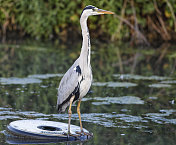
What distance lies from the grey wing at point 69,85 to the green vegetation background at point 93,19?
35.5 ft

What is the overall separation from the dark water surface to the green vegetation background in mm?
2077

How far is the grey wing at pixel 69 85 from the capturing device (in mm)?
6150

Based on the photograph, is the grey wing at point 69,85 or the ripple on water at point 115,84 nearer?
the grey wing at point 69,85

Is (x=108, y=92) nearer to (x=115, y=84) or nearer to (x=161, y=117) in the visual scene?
(x=115, y=84)

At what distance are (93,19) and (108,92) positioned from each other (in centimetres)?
968

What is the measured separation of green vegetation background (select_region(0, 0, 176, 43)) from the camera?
58.7ft

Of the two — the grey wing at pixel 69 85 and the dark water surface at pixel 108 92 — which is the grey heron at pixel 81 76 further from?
the dark water surface at pixel 108 92

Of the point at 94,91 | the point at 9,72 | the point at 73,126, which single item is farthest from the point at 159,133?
the point at 9,72

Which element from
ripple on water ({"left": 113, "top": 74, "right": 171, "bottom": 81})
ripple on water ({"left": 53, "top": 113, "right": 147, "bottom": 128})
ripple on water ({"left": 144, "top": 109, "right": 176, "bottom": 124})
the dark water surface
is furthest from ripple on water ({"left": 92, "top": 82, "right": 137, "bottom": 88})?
ripple on water ({"left": 53, "top": 113, "right": 147, "bottom": 128})

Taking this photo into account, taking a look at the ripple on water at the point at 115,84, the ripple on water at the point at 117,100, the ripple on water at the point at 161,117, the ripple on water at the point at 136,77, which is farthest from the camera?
the ripple on water at the point at 136,77

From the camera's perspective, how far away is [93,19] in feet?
61.6

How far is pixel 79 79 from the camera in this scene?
6145mm

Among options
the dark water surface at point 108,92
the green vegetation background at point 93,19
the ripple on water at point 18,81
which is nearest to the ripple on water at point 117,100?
the dark water surface at point 108,92

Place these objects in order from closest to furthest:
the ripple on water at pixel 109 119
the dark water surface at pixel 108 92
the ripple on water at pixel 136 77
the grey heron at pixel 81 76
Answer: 1. the grey heron at pixel 81 76
2. the dark water surface at pixel 108 92
3. the ripple on water at pixel 109 119
4. the ripple on water at pixel 136 77
